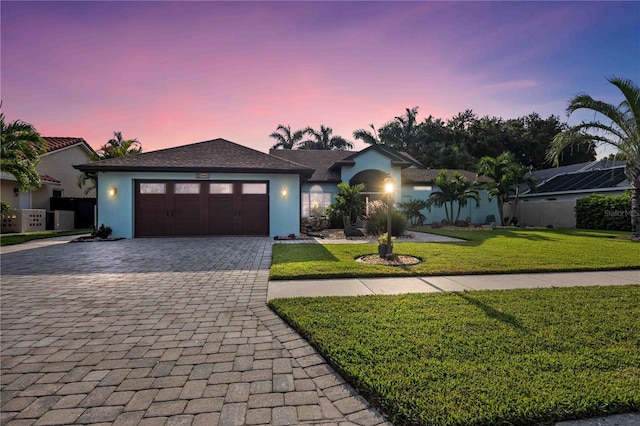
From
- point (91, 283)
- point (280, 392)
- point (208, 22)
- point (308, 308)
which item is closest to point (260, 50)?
point (208, 22)

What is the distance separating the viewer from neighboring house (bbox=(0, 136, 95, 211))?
16844mm

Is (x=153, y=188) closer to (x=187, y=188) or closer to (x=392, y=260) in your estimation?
(x=187, y=188)

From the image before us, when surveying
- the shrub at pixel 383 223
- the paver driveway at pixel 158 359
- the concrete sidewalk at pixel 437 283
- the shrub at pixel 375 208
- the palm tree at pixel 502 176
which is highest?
the palm tree at pixel 502 176

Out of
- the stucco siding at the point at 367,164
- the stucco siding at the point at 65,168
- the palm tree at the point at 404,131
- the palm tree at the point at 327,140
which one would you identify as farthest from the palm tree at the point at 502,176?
the stucco siding at the point at 65,168

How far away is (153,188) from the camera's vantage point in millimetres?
13609

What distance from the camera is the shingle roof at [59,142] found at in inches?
801

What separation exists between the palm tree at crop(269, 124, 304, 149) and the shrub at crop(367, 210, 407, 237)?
70.6ft

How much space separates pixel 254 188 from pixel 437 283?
34.4 feet

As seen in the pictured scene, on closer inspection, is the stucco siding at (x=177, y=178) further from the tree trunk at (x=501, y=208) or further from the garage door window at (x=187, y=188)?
the tree trunk at (x=501, y=208)

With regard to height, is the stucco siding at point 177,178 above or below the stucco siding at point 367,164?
below

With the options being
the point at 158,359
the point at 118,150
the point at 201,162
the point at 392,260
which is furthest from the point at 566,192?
the point at 118,150

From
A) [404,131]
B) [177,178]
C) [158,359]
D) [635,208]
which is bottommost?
[158,359]

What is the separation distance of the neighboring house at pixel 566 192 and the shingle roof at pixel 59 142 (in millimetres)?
34045

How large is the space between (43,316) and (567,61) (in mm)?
16889
